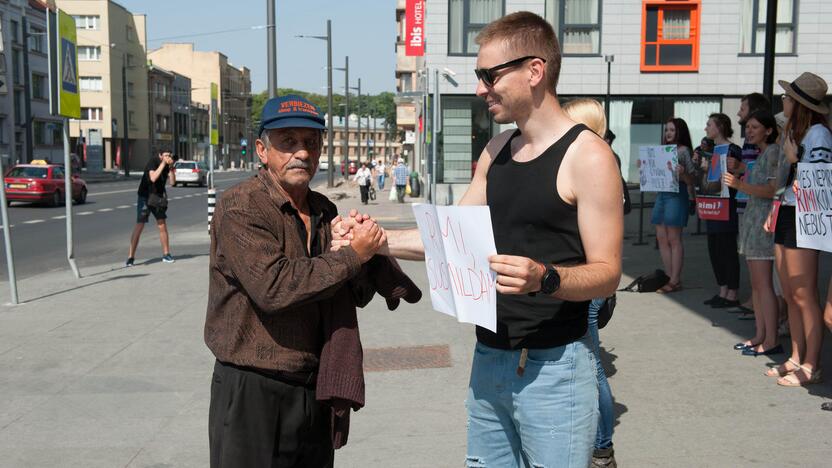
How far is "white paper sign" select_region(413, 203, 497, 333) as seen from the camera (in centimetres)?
246

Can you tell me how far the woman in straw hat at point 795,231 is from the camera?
5.57m

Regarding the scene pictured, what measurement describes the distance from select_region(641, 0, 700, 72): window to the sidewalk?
20.3m

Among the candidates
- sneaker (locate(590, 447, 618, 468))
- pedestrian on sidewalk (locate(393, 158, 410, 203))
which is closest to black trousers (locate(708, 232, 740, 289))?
sneaker (locate(590, 447, 618, 468))

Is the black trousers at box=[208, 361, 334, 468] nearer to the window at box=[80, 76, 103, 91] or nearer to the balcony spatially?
the balcony

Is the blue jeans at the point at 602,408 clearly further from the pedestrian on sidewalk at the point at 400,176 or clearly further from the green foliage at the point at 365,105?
the green foliage at the point at 365,105

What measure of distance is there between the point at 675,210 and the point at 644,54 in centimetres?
2004

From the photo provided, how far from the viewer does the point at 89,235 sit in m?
19.4

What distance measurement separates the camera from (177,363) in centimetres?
691

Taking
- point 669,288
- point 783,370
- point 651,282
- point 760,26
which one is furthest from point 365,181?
point 783,370

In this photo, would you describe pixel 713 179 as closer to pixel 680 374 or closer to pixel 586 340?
→ pixel 680 374

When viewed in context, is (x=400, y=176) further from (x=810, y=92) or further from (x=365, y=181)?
(x=810, y=92)

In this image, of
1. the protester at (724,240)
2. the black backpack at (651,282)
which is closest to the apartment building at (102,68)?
the black backpack at (651,282)

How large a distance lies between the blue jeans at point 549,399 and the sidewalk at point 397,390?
1.97 meters

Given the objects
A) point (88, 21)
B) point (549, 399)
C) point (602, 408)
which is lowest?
point (602, 408)
